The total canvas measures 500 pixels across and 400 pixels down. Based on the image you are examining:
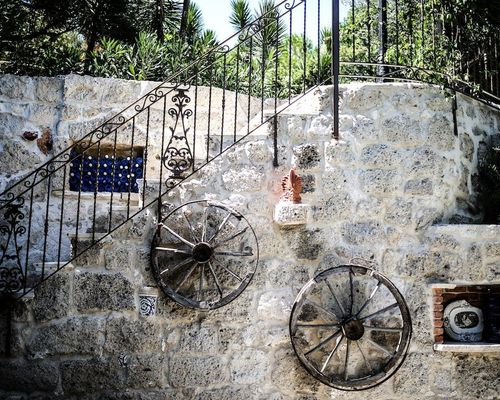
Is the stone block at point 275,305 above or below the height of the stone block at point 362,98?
below

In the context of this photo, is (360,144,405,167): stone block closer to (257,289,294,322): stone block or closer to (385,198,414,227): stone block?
(385,198,414,227): stone block

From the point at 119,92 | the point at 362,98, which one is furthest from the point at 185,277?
the point at 119,92

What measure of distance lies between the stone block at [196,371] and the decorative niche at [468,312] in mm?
1632

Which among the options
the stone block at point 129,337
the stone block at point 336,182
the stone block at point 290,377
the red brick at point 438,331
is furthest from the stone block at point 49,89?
the red brick at point 438,331

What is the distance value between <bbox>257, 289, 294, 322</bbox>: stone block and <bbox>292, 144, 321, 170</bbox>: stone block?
3.20ft

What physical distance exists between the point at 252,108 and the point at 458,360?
340cm

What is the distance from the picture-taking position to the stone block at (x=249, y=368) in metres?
4.11

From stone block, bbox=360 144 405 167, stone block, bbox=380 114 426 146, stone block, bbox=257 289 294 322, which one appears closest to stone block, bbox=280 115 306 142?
stone block, bbox=360 144 405 167

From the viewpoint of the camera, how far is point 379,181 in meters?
4.33

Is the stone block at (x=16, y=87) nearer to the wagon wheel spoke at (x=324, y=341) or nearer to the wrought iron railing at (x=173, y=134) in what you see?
the wrought iron railing at (x=173, y=134)

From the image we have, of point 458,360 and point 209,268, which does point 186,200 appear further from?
point 458,360

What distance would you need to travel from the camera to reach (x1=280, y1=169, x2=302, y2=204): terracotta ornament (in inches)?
165

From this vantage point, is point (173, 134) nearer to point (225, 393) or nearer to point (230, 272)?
point (230, 272)

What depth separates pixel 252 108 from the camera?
20.5ft
